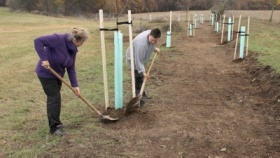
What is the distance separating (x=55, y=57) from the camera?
A: 206 inches

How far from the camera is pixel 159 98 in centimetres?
807

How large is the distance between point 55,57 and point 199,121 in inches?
109

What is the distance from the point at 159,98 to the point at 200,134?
2421mm

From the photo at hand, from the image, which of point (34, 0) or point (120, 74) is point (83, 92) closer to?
point (120, 74)

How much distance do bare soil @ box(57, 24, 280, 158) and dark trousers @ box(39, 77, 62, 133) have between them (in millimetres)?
387

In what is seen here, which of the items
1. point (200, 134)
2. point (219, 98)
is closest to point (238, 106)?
point (219, 98)

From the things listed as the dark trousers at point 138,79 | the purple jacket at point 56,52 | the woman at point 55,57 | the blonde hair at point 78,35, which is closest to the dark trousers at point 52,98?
the woman at point 55,57

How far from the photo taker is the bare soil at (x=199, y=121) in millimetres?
5121

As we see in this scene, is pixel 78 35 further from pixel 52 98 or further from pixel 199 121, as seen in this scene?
pixel 199 121

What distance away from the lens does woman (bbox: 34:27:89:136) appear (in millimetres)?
5078

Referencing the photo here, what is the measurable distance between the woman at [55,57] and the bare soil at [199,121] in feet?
2.03

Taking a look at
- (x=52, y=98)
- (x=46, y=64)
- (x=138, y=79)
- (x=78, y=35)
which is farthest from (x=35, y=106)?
(x=78, y=35)

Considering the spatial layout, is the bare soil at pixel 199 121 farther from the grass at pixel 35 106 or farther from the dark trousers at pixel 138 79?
the dark trousers at pixel 138 79

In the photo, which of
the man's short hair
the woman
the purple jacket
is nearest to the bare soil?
the woman
